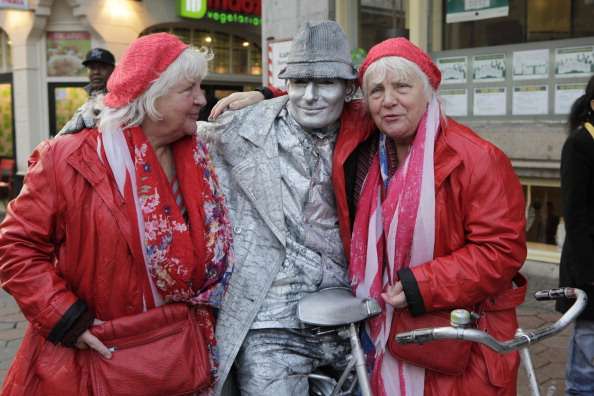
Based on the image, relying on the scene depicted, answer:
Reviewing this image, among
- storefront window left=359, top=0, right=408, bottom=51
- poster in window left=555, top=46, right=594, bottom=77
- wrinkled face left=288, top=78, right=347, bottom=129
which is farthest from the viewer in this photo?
storefront window left=359, top=0, right=408, bottom=51

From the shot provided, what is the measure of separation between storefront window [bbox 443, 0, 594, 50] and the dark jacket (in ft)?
10.5

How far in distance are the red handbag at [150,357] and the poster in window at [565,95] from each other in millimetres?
4865

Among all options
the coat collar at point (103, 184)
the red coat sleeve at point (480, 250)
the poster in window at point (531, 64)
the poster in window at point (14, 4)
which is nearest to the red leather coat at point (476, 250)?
the red coat sleeve at point (480, 250)

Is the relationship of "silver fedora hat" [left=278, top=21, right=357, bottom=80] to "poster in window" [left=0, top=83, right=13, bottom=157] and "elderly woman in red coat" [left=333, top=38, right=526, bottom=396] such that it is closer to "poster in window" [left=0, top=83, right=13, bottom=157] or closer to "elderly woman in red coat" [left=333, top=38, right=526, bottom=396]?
"elderly woman in red coat" [left=333, top=38, right=526, bottom=396]

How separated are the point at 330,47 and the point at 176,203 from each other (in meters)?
0.82

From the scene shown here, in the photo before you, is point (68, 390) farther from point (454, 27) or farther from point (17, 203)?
point (454, 27)

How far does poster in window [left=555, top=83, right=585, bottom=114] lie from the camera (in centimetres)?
600

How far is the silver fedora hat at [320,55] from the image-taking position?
2.45 meters

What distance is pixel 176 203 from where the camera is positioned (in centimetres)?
223

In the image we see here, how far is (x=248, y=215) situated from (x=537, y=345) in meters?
3.35

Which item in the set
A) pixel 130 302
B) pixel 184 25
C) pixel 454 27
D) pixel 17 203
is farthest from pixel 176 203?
pixel 184 25

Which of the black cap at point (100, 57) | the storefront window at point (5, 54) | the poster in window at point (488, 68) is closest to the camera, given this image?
the black cap at point (100, 57)

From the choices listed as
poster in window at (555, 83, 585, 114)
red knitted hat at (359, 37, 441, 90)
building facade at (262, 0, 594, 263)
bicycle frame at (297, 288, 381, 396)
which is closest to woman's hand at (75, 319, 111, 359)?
bicycle frame at (297, 288, 381, 396)

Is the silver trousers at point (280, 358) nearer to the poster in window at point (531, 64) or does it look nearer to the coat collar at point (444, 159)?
the coat collar at point (444, 159)
